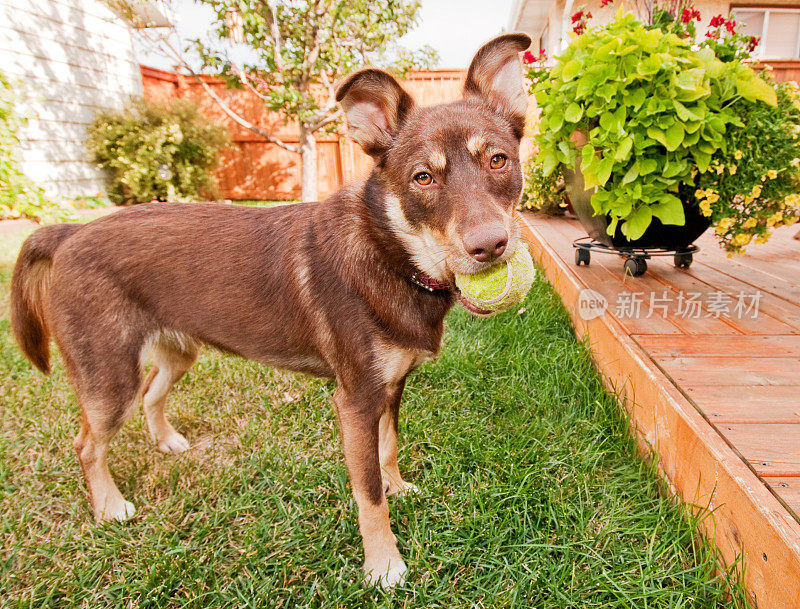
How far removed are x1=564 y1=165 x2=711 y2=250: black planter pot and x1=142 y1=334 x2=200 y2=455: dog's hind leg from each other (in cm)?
295

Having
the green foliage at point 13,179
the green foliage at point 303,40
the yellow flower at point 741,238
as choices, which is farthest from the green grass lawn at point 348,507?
the green foliage at point 303,40

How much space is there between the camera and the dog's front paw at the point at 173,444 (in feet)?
8.83

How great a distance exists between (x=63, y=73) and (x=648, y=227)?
1137 centimetres

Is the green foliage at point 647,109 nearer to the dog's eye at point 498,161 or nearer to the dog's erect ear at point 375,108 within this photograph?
the dog's eye at point 498,161

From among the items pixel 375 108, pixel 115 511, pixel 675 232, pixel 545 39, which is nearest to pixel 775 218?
pixel 675 232

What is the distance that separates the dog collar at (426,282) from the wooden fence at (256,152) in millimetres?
10351

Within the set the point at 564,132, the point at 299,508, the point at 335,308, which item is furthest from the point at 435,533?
the point at 564,132

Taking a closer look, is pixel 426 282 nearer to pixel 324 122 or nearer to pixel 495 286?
pixel 495 286

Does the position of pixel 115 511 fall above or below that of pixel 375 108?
below

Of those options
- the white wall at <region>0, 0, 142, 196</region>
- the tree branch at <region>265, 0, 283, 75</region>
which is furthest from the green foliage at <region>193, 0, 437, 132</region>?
the white wall at <region>0, 0, 142, 196</region>

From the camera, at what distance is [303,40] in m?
8.95

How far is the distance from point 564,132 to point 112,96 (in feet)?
37.1

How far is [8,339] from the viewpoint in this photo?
4.04 meters

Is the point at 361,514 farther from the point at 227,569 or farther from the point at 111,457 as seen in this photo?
the point at 111,457
